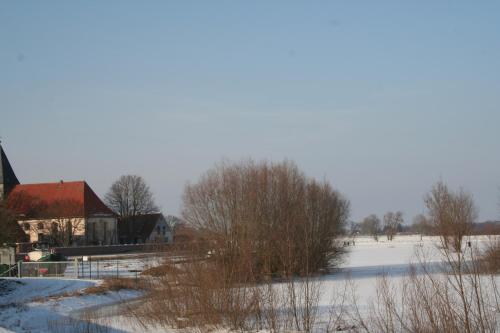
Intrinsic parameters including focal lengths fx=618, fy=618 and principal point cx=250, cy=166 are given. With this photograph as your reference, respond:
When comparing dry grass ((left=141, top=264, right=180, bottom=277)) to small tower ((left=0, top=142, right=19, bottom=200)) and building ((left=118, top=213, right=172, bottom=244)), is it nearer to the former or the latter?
small tower ((left=0, top=142, right=19, bottom=200))

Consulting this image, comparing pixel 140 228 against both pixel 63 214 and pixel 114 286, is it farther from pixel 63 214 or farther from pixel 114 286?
pixel 114 286

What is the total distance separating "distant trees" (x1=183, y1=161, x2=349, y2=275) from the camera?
33156mm

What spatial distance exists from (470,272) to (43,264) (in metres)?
35.9

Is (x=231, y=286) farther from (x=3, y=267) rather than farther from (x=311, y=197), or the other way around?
(x=3, y=267)

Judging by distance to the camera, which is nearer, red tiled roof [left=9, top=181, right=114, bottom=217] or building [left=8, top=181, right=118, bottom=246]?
building [left=8, top=181, right=118, bottom=246]

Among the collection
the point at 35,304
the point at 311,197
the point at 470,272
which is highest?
the point at 311,197

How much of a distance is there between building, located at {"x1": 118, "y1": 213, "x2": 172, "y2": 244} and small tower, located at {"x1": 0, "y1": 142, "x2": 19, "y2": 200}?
18.5m

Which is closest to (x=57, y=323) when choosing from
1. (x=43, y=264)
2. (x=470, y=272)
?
(x=470, y=272)

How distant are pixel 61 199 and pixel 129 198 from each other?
16.5 metres

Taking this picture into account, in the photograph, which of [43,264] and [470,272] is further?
[43,264]

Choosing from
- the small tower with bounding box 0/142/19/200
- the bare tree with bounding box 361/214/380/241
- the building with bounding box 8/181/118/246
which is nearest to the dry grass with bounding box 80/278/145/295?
the building with bounding box 8/181/118/246

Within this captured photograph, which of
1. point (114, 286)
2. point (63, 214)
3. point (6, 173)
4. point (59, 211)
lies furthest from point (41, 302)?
point (6, 173)

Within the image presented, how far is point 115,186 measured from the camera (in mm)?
109062

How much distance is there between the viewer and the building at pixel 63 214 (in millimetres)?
88812
